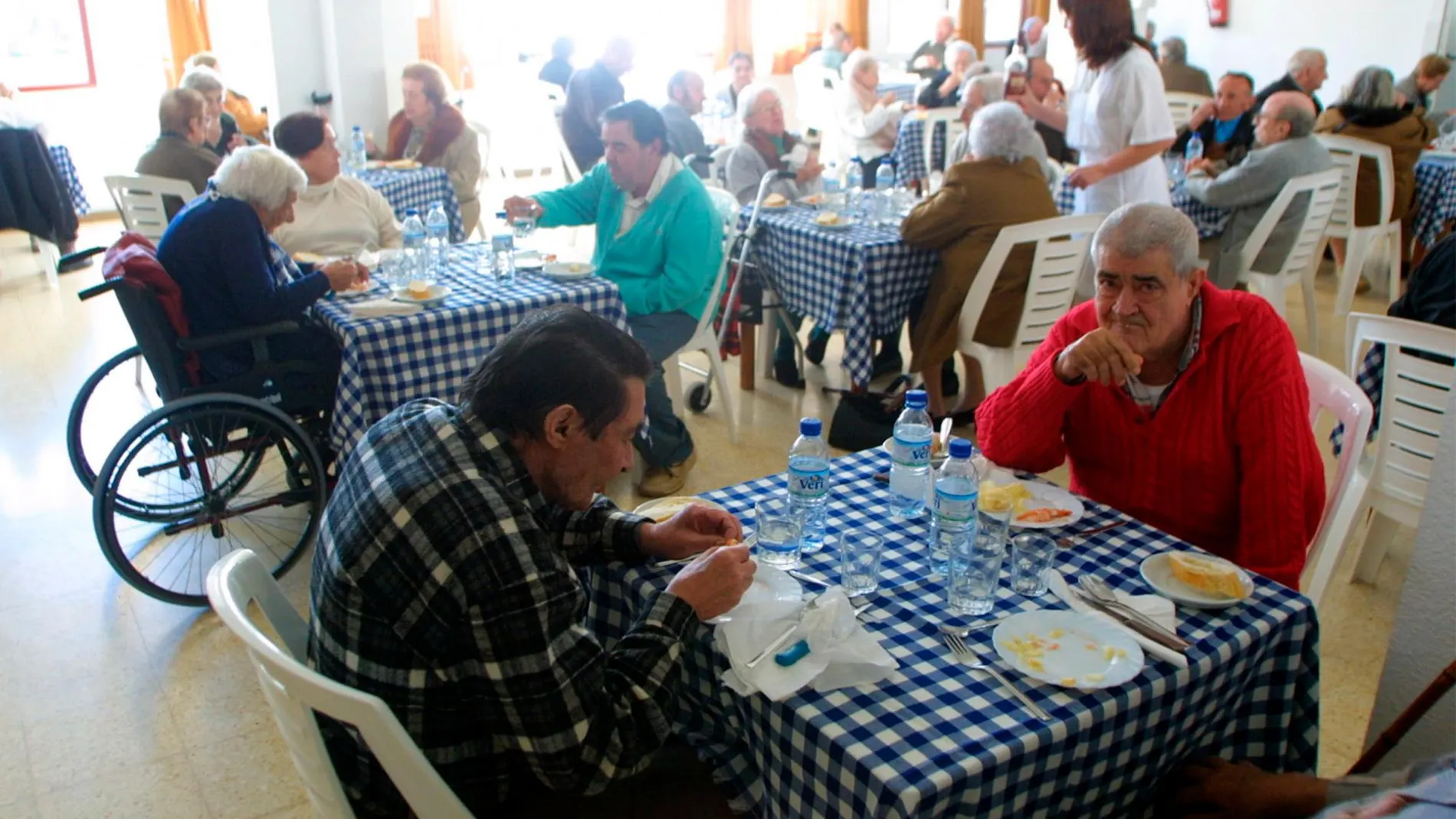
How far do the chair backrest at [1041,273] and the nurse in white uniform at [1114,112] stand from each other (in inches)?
9.9

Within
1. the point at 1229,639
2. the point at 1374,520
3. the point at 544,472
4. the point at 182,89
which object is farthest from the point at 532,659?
the point at 182,89

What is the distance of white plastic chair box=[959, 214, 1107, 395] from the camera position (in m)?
3.53

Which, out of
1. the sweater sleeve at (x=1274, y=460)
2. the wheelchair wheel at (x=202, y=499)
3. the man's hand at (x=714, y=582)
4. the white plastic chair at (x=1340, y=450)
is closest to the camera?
the man's hand at (x=714, y=582)

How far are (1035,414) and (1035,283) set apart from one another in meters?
1.80

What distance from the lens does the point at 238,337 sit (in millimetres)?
2799

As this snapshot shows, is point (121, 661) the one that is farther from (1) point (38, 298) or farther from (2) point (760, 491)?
(1) point (38, 298)

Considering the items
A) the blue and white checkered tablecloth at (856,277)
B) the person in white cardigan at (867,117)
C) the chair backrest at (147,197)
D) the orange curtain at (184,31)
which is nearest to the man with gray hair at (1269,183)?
the blue and white checkered tablecloth at (856,277)

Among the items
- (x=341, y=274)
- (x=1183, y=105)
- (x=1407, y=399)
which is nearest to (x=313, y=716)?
(x=341, y=274)

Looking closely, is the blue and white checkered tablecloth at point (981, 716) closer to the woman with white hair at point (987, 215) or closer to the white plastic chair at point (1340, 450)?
the white plastic chair at point (1340, 450)

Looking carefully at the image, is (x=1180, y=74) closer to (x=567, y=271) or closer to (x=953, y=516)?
(x=567, y=271)

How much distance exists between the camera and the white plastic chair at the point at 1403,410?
236cm

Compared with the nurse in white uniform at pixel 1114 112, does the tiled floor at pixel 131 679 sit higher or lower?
lower

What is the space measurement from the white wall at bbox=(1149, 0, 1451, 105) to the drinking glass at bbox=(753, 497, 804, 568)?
716 centimetres

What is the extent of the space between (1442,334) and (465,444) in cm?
208
